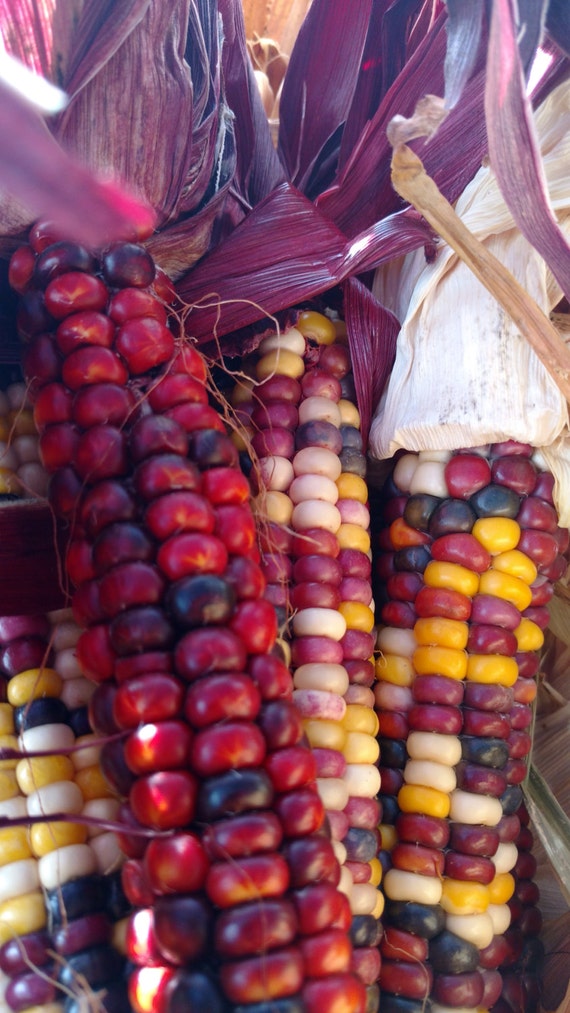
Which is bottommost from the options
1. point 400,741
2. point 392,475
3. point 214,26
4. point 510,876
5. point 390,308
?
point 510,876

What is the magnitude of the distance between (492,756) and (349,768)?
0.46 feet

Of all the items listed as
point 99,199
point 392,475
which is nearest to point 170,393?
point 99,199

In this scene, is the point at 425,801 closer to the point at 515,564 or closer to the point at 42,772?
the point at 515,564

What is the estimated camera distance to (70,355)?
76 cm

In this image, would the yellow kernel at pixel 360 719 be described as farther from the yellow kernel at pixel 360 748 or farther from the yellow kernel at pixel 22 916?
the yellow kernel at pixel 22 916

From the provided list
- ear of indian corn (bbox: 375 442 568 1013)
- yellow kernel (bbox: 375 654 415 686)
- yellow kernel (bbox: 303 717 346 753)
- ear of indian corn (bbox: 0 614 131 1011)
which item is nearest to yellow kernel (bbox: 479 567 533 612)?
ear of indian corn (bbox: 375 442 568 1013)

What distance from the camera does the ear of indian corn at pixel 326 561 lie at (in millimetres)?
811

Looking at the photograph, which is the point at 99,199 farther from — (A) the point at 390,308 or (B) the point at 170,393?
(A) the point at 390,308

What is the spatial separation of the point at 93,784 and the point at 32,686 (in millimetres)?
104

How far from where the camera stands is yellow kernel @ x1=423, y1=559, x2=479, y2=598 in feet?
2.99

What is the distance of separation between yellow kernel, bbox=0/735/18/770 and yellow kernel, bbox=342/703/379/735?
11.3 inches

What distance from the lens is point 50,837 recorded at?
75 cm

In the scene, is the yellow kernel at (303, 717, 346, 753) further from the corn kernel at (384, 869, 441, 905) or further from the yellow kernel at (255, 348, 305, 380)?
the yellow kernel at (255, 348, 305, 380)

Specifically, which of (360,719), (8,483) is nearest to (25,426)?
(8,483)
